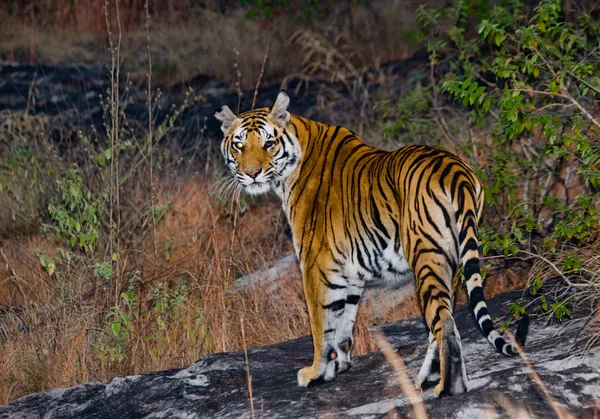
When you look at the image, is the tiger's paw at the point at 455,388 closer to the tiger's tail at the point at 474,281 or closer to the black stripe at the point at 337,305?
the tiger's tail at the point at 474,281

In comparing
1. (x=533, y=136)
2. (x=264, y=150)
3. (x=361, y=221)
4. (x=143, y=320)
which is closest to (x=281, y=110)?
(x=264, y=150)

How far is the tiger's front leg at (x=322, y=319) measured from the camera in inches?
212

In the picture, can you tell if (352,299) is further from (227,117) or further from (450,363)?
(227,117)

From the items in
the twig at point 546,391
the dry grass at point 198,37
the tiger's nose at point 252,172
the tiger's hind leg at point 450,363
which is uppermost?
the dry grass at point 198,37

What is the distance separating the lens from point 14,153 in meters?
8.90

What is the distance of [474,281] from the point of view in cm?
457

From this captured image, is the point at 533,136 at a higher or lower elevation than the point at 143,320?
higher

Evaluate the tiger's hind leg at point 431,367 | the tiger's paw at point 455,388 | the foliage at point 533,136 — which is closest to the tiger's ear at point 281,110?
the foliage at point 533,136

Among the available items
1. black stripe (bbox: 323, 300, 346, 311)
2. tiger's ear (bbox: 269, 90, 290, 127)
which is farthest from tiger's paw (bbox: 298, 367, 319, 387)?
tiger's ear (bbox: 269, 90, 290, 127)

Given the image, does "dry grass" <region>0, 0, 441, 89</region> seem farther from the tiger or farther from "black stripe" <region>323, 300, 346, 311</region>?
"black stripe" <region>323, 300, 346, 311</region>

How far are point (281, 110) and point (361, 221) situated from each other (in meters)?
0.95

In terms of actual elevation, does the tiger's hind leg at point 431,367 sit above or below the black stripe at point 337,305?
below

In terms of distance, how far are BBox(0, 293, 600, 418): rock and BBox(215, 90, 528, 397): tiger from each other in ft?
0.50

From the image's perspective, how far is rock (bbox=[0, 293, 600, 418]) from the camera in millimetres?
4539
